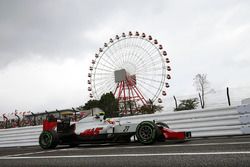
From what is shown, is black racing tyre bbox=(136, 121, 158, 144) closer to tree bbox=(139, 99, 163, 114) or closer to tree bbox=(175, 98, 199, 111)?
tree bbox=(175, 98, 199, 111)

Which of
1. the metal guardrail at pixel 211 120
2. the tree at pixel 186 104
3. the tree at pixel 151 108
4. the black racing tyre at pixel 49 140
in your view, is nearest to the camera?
the metal guardrail at pixel 211 120

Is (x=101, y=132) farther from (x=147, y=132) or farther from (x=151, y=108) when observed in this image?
(x=151, y=108)

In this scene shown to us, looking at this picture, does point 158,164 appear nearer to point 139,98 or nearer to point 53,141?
point 53,141

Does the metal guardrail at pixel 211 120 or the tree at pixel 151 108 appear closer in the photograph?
the metal guardrail at pixel 211 120

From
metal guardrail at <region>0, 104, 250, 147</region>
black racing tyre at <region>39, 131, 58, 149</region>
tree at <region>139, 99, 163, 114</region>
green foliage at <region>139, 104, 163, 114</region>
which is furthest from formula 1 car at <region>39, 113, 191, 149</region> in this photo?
green foliage at <region>139, 104, 163, 114</region>

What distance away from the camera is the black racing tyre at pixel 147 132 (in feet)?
24.3

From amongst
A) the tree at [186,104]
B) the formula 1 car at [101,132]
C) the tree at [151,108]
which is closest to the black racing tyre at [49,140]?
the formula 1 car at [101,132]

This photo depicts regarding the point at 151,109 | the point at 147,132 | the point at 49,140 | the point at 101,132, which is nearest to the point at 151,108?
the point at 151,109

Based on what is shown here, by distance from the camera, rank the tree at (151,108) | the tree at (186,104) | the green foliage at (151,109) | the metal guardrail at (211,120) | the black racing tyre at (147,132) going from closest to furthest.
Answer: the black racing tyre at (147,132) < the metal guardrail at (211,120) < the tree at (151,108) < the tree at (186,104) < the green foliage at (151,109)

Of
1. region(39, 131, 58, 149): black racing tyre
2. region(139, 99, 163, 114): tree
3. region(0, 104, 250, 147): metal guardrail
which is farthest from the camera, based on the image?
region(139, 99, 163, 114): tree

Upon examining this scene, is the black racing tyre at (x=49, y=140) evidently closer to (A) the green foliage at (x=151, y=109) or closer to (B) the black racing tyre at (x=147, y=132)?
(B) the black racing tyre at (x=147, y=132)

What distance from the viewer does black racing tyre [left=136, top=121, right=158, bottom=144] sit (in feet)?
24.3

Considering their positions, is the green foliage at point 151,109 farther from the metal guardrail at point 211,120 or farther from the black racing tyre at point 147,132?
the black racing tyre at point 147,132

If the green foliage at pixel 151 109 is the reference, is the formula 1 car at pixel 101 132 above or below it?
below
